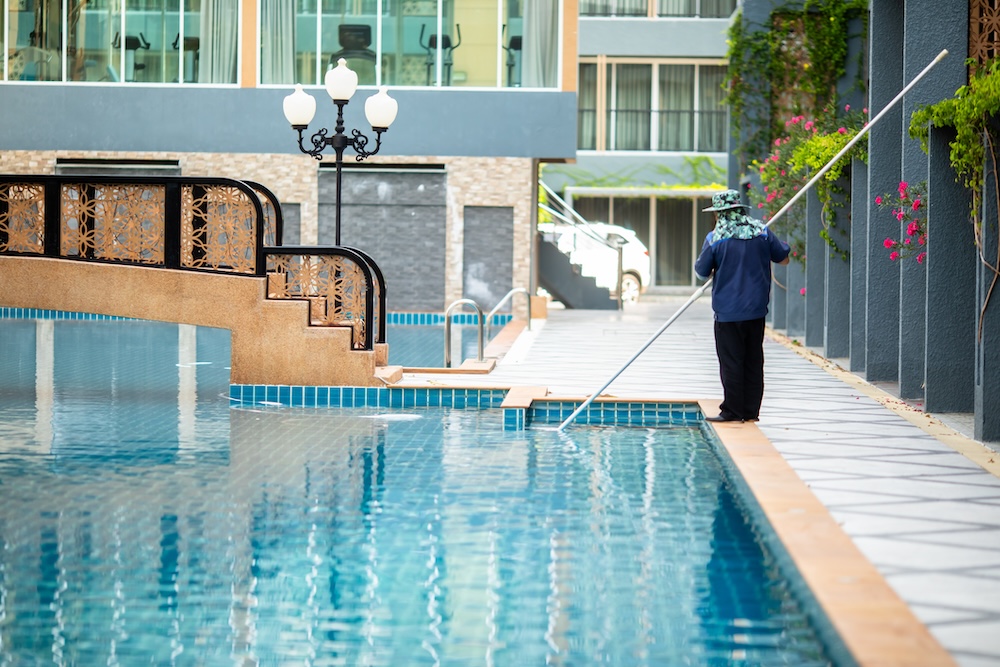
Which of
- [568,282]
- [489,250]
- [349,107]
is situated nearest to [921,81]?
[489,250]

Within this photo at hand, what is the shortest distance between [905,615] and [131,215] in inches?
403

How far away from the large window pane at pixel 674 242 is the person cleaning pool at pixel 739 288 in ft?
90.7

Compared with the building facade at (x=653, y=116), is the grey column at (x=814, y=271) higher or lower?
lower

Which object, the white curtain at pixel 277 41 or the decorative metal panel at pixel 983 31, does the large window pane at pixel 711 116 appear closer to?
the white curtain at pixel 277 41

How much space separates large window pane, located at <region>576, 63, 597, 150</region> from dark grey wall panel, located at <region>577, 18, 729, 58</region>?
52cm

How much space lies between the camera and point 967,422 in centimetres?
1050

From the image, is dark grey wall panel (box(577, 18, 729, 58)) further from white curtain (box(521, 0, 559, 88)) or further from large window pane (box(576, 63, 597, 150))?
white curtain (box(521, 0, 559, 88))

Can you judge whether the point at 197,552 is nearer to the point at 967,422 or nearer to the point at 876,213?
the point at 967,422

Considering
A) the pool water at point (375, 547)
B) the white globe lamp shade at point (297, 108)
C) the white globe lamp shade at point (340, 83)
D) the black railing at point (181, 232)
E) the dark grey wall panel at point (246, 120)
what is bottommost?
the pool water at point (375, 547)

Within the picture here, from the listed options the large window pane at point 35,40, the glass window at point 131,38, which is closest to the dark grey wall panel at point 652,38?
the glass window at point 131,38

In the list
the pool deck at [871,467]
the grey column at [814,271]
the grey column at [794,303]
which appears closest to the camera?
the pool deck at [871,467]

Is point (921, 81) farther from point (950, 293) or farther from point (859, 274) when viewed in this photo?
point (859, 274)

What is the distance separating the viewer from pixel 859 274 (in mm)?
14539

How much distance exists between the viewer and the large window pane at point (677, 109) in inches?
1495
